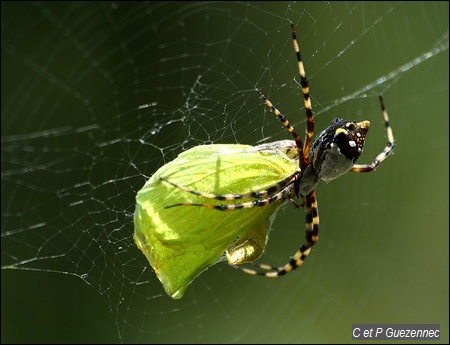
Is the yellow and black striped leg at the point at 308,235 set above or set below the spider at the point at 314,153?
below

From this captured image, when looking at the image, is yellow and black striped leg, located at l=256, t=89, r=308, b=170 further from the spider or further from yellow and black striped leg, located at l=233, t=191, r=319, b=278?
yellow and black striped leg, located at l=233, t=191, r=319, b=278

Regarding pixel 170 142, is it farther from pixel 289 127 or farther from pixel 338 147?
pixel 338 147

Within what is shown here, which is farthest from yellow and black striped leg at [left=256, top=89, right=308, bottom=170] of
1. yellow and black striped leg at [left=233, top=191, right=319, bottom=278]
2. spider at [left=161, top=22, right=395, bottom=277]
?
yellow and black striped leg at [left=233, top=191, right=319, bottom=278]

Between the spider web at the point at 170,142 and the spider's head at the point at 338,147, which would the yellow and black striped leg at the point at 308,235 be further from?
the spider web at the point at 170,142

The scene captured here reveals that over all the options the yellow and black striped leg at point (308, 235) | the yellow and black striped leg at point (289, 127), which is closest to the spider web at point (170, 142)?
the yellow and black striped leg at point (308, 235)

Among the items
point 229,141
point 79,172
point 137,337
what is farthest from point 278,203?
point 137,337
